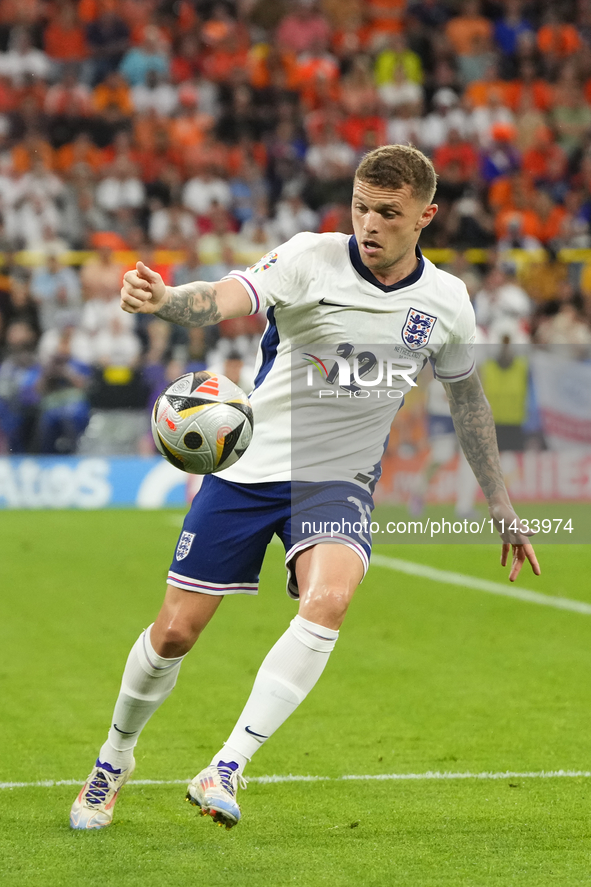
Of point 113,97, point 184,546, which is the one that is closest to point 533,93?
point 113,97

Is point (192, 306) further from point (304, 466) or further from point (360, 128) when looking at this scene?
point (360, 128)

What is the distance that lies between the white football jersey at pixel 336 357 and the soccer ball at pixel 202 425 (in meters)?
0.27

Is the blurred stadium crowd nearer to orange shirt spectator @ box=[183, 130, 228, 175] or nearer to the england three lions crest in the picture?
orange shirt spectator @ box=[183, 130, 228, 175]

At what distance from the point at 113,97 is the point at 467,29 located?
635 cm

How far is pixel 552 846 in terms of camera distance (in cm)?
398

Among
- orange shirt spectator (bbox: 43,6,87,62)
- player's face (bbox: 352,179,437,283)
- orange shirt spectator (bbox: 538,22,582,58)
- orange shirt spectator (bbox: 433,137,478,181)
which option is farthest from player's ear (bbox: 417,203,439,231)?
orange shirt spectator (bbox: 538,22,582,58)

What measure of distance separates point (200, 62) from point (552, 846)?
56.1 feet

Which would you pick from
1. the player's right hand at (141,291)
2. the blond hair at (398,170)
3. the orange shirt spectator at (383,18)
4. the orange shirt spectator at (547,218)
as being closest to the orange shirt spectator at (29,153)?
the orange shirt spectator at (383,18)

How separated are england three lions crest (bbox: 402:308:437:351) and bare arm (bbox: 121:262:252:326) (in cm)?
64

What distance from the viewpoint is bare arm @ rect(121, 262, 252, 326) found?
343cm

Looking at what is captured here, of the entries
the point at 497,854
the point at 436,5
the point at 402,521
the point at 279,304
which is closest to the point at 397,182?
the point at 279,304

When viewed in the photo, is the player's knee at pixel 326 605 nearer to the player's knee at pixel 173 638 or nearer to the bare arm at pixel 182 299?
the player's knee at pixel 173 638

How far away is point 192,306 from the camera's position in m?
3.64

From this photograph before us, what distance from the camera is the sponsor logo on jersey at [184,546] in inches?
161
